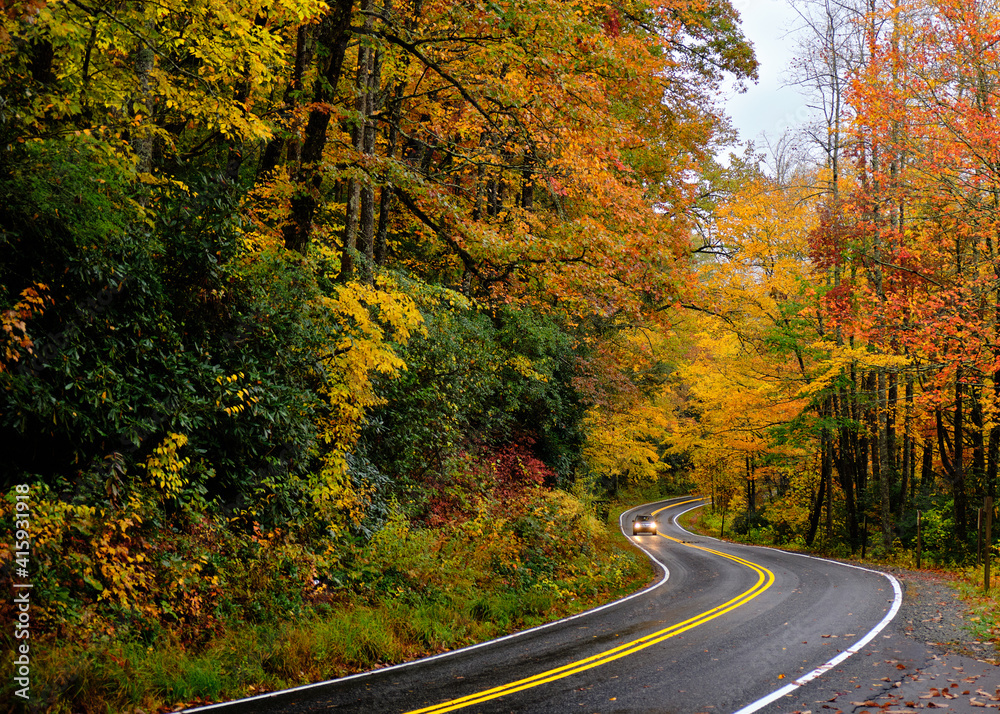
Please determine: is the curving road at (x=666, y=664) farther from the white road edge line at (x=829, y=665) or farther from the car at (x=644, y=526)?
the car at (x=644, y=526)

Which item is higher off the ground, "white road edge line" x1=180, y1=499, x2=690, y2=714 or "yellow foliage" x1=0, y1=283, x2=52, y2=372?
"yellow foliage" x1=0, y1=283, x2=52, y2=372

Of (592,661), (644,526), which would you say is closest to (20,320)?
(592,661)

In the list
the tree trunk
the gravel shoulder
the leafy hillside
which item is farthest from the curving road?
the tree trunk

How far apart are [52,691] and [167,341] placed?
4.55 m

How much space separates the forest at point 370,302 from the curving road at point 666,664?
118 cm

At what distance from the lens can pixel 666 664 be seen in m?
8.51

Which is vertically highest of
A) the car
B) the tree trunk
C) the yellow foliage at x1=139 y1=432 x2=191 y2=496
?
the tree trunk

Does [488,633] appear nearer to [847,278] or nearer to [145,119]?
[145,119]

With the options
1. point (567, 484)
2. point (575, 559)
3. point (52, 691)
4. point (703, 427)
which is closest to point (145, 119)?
point (52, 691)

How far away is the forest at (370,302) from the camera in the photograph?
7.62 meters

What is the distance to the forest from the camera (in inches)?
300

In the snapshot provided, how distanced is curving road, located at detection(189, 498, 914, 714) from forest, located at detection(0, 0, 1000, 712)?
3.87 feet

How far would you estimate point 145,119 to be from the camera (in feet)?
31.6

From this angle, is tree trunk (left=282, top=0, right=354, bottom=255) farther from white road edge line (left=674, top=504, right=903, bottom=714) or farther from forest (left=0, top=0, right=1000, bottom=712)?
white road edge line (left=674, top=504, right=903, bottom=714)
